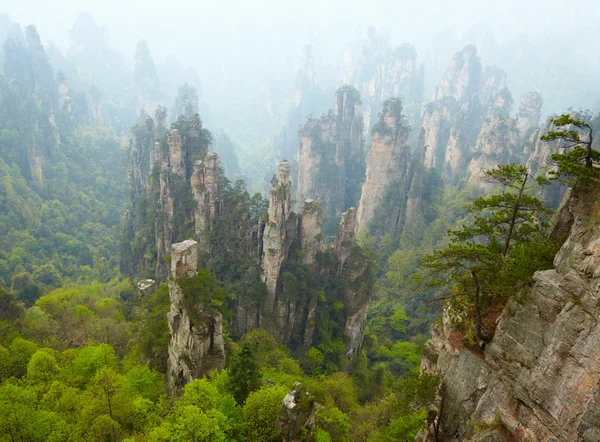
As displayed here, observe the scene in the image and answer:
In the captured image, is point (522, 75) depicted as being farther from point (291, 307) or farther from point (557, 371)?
point (557, 371)

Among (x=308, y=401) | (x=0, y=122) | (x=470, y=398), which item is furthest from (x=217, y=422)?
(x=0, y=122)

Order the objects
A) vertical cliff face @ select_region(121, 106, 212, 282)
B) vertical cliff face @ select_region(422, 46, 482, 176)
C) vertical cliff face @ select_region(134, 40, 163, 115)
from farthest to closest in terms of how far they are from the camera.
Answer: vertical cliff face @ select_region(134, 40, 163, 115), vertical cliff face @ select_region(422, 46, 482, 176), vertical cliff face @ select_region(121, 106, 212, 282)

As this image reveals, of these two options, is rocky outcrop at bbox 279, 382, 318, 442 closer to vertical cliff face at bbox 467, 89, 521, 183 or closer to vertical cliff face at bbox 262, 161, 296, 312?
vertical cliff face at bbox 262, 161, 296, 312

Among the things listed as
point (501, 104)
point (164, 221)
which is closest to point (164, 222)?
point (164, 221)

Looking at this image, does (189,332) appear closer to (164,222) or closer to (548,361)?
(548,361)

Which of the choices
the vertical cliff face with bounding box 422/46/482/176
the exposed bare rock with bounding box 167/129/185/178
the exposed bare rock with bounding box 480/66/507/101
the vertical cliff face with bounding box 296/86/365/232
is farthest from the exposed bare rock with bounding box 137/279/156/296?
the exposed bare rock with bounding box 480/66/507/101
